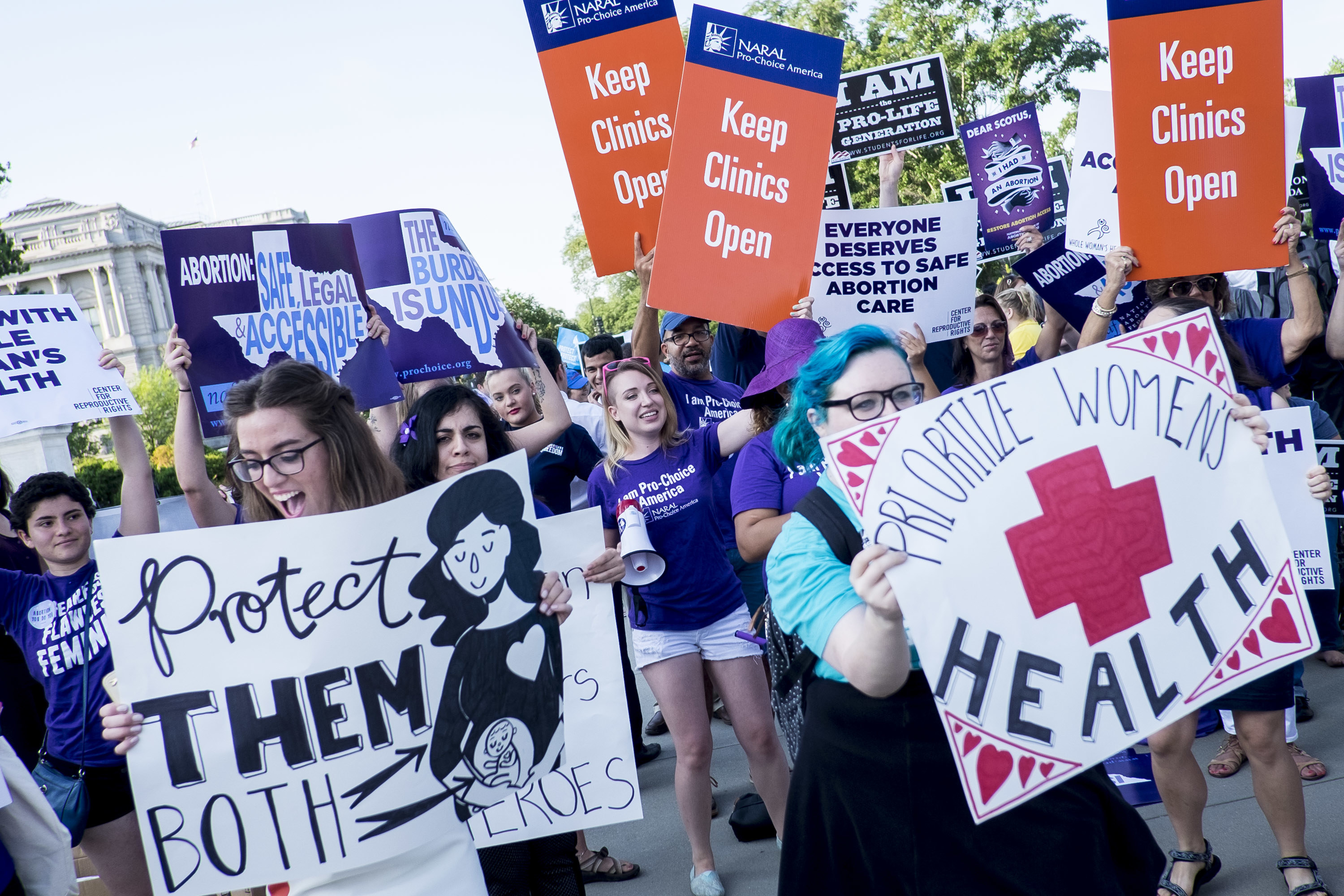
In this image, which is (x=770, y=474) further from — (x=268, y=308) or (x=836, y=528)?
Result: (x=268, y=308)

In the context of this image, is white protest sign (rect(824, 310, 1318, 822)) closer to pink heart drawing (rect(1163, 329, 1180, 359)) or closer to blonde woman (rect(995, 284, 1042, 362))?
pink heart drawing (rect(1163, 329, 1180, 359))

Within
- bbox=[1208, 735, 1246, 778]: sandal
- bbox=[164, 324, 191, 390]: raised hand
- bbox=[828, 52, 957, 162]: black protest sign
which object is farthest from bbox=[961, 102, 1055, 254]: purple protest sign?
bbox=[164, 324, 191, 390]: raised hand

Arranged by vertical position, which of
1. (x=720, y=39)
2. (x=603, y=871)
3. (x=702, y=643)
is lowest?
(x=603, y=871)

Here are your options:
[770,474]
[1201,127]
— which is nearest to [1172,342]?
[770,474]

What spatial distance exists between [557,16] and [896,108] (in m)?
2.54

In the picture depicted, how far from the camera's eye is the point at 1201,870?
354 cm

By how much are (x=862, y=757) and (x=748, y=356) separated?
356cm

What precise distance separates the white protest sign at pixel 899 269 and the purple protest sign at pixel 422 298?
149 centimetres

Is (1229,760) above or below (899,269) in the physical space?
below

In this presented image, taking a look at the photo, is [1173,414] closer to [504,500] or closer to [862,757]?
[862,757]

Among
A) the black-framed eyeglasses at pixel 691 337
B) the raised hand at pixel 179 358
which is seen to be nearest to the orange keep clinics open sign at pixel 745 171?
the black-framed eyeglasses at pixel 691 337

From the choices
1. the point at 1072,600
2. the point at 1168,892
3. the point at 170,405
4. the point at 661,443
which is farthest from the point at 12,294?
the point at 170,405

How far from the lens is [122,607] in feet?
6.63

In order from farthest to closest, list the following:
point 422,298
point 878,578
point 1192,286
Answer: point 422,298 < point 1192,286 < point 878,578
